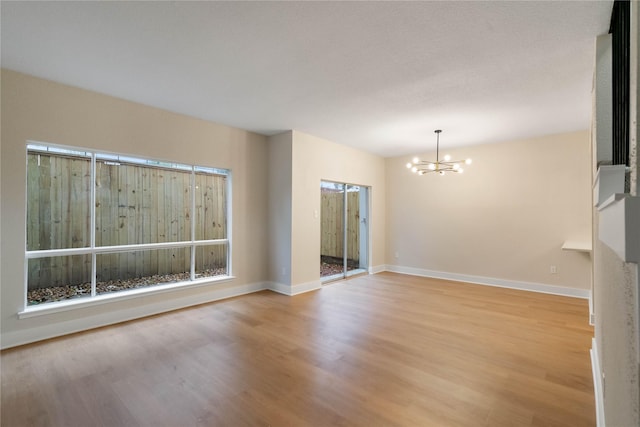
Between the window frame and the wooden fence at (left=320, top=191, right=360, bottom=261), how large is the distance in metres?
2.03

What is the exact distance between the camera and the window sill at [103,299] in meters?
3.11

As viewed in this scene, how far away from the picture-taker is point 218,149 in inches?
184

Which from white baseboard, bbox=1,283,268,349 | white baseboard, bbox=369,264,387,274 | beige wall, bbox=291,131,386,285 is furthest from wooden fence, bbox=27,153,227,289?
white baseboard, bbox=369,264,387,274

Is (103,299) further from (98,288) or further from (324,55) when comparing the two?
(324,55)

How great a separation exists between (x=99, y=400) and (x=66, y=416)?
0.19 metres

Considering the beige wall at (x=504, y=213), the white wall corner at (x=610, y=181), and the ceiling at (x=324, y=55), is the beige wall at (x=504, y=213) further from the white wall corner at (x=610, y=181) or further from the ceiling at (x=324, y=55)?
the white wall corner at (x=610, y=181)

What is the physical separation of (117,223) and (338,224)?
3.95m

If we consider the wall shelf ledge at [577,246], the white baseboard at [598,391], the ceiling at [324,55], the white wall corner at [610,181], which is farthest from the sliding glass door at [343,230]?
the white wall corner at [610,181]

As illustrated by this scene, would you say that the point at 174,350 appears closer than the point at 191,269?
Yes

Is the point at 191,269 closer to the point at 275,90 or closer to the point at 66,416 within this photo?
the point at 66,416

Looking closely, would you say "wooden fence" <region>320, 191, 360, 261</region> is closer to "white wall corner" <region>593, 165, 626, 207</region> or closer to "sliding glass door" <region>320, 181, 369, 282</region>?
"sliding glass door" <region>320, 181, 369, 282</region>

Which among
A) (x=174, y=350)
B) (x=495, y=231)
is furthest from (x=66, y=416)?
(x=495, y=231)

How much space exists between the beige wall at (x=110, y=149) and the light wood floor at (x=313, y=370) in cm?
26

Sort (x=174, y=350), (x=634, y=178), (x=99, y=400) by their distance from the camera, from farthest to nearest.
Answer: (x=174, y=350)
(x=99, y=400)
(x=634, y=178)
